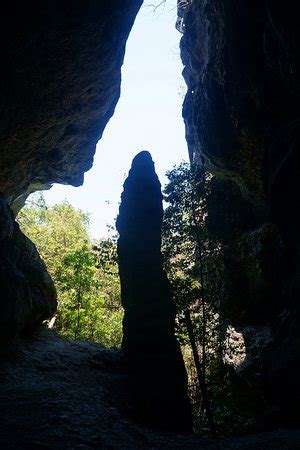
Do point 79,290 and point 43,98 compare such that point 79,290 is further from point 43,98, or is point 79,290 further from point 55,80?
point 55,80

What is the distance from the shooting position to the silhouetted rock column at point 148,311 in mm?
10219

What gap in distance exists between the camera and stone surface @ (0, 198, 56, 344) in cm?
1130

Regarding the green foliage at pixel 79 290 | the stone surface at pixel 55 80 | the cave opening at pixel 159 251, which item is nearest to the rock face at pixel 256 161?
the cave opening at pixel 159 251

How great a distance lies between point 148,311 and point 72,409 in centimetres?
436

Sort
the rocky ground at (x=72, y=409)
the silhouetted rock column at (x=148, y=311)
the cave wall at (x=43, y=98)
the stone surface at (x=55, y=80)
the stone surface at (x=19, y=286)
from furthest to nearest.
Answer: the stone surface at (x=55, y=80), the cave wall at (x=43, y=98), the stone surface at (x=19, y=286), the silhouetted rock column at (x=148, y=311), the rocky ground at (x=72, y=409)

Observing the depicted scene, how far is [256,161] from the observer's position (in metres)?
18.0

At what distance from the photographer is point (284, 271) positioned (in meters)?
15.8

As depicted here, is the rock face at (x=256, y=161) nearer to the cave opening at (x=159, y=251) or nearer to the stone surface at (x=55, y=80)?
the cave opening at (x=159, y=251)

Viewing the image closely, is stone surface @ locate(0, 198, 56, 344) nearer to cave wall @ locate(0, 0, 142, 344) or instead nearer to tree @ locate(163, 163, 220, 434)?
cave wall @ locate(0, 0, 142, 344)

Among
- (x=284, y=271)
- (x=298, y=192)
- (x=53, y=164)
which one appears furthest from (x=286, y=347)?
(x=53, y=164)

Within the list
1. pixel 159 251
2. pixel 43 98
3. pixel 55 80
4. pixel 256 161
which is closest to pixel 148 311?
pixel 159 251

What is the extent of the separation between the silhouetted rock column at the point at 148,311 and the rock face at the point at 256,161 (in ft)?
10.8

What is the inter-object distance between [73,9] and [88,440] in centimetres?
1435

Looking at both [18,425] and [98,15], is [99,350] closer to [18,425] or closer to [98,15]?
[18,425]
